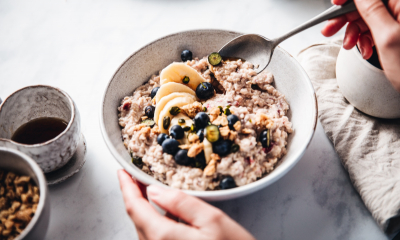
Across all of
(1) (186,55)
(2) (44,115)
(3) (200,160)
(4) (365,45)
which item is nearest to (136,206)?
(3) (200,160)

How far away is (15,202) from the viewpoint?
3.14ft


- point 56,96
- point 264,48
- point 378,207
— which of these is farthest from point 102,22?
point 378,207

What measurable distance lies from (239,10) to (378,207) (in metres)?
1.38

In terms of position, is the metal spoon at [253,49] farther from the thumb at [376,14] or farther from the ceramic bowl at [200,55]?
the thumb at [376,14]

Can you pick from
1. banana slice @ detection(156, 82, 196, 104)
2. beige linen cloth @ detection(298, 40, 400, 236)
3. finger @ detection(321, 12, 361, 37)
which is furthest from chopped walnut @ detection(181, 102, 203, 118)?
finger @ detection(321, 12, 361, 37)

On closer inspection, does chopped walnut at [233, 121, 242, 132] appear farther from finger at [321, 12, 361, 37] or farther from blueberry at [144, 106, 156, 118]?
finger at [321, 12, 361, 37]

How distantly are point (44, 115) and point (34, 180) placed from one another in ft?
1.29

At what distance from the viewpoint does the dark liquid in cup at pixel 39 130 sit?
121 cm

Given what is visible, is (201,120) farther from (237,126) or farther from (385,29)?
(385,29)

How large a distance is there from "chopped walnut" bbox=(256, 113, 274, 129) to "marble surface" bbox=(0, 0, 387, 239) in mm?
279

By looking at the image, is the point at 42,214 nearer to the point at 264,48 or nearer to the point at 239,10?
the point at 264,48

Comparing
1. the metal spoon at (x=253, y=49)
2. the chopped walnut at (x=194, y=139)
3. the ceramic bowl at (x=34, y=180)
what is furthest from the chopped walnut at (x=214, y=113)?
the ceramic bowl at (x=34, y=180)

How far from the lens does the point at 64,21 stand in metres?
1.87

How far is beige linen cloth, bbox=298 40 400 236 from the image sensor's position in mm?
1132
